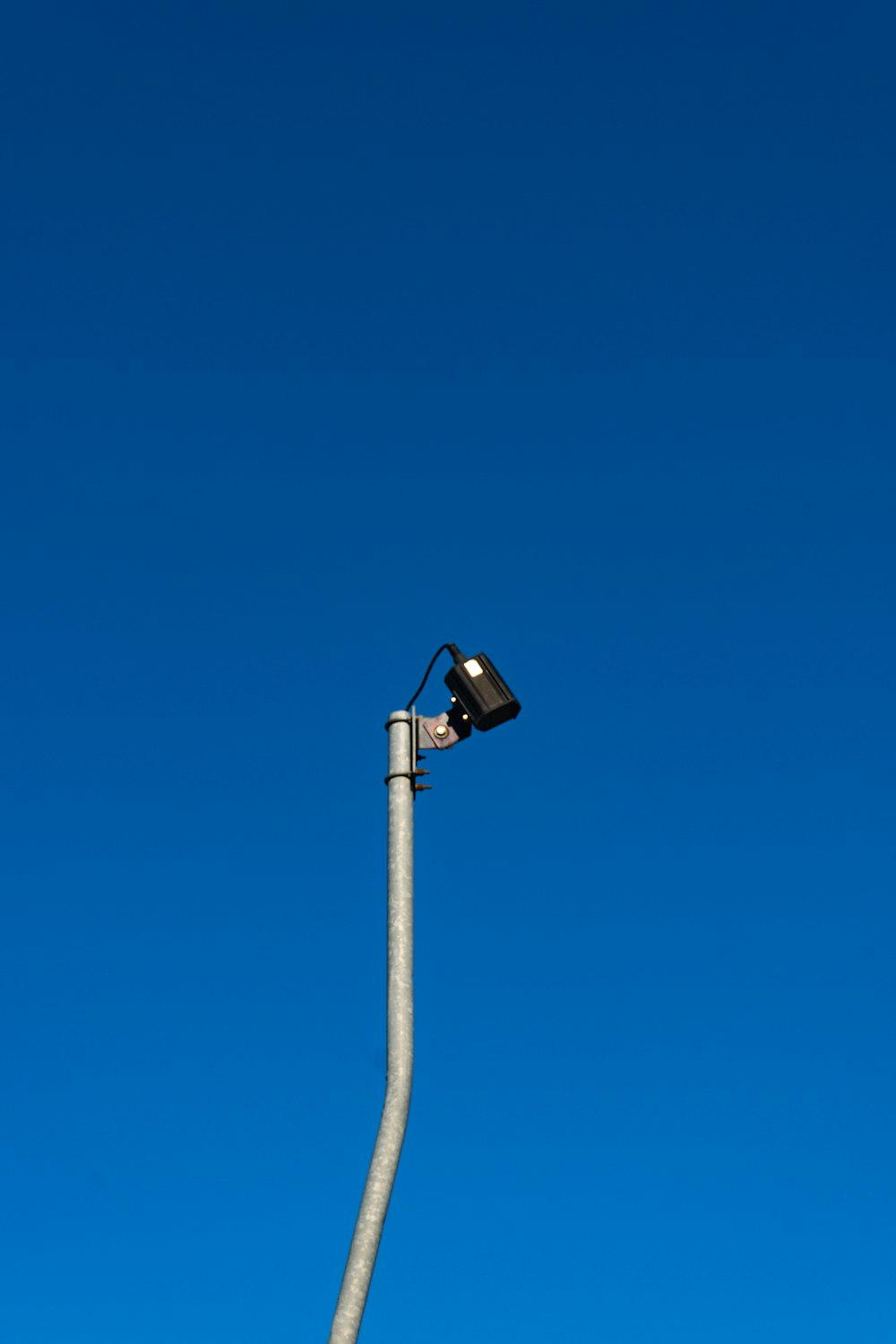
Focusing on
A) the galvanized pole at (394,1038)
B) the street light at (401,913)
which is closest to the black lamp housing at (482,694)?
the street light at (401,913)

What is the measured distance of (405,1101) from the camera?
19.5ft

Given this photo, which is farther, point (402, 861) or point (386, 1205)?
point (402, 861)

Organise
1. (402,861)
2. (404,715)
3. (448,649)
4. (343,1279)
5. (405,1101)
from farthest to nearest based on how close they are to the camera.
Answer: (448,649) < (404,715) < (402,861) < (405,1101) < (343,1279)

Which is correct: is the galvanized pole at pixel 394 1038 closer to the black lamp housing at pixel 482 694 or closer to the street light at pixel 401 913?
the street light at pixel 401 913

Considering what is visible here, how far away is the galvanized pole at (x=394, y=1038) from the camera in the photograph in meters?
5.51

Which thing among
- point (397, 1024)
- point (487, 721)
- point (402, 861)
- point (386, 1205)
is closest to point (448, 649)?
point (487, 721)

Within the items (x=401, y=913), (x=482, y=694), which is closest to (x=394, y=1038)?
(x=401, y=913)

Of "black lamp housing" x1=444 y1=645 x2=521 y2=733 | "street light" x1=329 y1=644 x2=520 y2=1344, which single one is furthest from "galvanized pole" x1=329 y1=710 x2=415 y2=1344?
"black lamp housing" x1=444 y1=645 x2=521 y2=733

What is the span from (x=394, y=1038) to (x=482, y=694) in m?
1.79

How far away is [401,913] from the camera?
6402 mm

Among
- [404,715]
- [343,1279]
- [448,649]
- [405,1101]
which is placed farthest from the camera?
[448,649]

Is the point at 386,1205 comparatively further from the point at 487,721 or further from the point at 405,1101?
the point at 487,721

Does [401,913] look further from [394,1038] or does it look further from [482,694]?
[482,694]

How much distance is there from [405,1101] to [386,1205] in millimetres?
432
